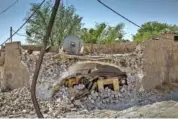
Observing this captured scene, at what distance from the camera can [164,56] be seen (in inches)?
430

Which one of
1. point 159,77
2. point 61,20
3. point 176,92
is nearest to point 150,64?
point 159,77

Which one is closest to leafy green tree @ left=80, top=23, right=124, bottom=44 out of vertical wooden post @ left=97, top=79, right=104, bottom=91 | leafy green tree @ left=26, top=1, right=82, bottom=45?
leafy green tree @ left=26, top=1, right=82, bottom=45

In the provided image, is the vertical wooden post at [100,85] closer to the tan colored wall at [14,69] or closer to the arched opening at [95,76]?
the arched opening at [95,76]

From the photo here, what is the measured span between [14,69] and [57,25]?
583 cm

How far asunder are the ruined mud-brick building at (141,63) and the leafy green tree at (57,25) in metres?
5.22

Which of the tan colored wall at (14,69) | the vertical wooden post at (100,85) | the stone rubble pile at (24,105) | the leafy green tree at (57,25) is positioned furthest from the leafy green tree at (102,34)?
the stone rubble pile at (24,105)

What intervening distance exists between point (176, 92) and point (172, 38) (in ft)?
5.84

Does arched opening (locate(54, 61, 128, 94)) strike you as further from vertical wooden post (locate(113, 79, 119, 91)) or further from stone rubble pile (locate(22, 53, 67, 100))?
stone rubble pile (locate(22, 53, 67, 100))

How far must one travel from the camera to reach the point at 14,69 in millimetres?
12133

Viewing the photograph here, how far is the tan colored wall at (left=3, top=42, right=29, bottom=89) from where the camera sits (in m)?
12.1

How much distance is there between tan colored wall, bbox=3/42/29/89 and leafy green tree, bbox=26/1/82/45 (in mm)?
5109

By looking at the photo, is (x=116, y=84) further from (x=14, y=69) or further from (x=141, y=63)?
(x=14, y=69)

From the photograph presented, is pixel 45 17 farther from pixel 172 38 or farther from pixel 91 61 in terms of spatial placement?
pixel 172 38

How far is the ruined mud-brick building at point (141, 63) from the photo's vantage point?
10875 mm
